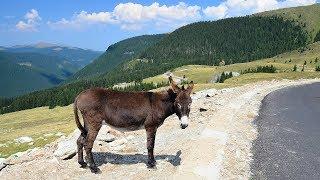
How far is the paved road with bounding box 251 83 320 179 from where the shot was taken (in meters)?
18.5

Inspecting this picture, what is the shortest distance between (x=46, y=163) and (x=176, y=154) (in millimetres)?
5954

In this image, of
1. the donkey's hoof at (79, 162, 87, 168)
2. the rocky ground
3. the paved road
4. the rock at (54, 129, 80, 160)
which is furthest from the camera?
the rock at (54, 129, 80, 160)

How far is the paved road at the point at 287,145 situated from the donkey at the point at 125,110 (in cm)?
442

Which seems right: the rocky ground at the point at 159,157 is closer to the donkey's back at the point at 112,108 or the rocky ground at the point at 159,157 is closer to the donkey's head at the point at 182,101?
the donkey's back at the point at 112,108

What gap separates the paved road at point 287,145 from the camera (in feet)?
60.9

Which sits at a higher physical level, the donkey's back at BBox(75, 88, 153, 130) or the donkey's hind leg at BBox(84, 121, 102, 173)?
the donkey's back at BBox(75, 88, 153, 130)

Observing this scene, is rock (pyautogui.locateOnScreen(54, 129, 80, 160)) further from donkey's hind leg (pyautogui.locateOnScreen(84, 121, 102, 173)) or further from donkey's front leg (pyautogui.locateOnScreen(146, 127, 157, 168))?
donkey's front leg (pyautogui.locateOnScreen(146, 127, 157, 168))

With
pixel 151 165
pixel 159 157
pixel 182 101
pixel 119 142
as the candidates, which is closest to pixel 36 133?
pixel 119 142

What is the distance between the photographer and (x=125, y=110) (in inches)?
687

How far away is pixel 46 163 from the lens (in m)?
18.7

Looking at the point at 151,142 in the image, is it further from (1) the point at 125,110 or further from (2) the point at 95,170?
(2) the point at 95,170

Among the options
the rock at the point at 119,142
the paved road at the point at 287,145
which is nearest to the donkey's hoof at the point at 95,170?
the rock at the point at 119,142

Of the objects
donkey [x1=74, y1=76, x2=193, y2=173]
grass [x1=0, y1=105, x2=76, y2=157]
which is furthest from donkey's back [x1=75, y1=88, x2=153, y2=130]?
grass [x1=0, y1=105, x2=76, y2=157]

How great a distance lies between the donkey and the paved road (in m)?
4.42
